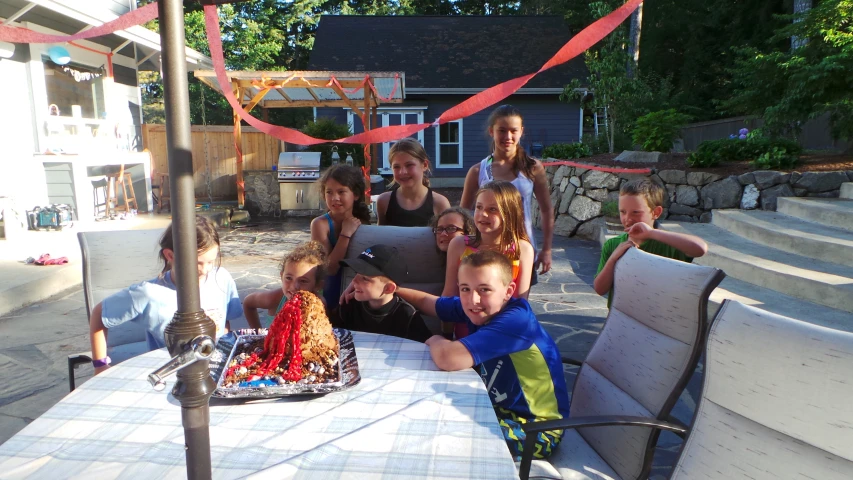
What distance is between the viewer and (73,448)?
4.71 ft

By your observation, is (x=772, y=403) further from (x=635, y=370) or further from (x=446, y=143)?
(x=446, y=143)

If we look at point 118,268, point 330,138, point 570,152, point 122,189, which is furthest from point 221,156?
point 118,268

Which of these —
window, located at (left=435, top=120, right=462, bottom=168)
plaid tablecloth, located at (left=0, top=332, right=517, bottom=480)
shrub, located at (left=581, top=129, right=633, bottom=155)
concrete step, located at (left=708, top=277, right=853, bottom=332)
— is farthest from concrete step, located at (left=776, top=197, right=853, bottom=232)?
window, located at (left=435, top=120, right=462, bottom=168)

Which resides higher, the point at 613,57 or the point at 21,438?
the point at 613,57

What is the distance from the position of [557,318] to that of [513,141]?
7.02 ft

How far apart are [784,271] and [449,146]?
14388 millimetres

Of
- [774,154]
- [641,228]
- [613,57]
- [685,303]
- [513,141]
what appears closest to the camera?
[685,303]

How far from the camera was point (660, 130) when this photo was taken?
398 inches

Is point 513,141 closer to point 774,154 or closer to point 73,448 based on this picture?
point 73,448

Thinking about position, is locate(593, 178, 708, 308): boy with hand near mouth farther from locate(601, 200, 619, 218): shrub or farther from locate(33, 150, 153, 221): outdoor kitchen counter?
locate(33, 150, 153, 221): outdoor kitchen counter

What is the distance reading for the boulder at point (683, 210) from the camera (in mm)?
8578

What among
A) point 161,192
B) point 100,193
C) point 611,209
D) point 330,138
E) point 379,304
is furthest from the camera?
point 330,138

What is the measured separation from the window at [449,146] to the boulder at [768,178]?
11.9 meters

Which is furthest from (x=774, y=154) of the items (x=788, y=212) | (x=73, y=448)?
(x=73, y=448)
